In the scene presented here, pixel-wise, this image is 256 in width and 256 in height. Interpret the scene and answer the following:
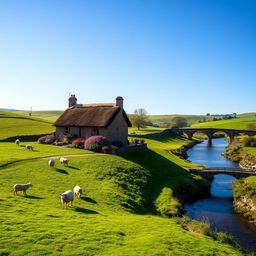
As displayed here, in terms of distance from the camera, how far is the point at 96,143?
140 ft

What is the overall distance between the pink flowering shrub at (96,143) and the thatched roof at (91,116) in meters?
2.57

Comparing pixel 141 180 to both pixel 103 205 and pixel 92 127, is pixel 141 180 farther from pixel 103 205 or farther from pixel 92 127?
pixel 92 127

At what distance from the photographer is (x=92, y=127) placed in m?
45.8

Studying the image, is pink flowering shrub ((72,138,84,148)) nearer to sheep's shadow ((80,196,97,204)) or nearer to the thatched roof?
the thatched roof

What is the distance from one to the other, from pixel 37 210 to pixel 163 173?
85.2 ft

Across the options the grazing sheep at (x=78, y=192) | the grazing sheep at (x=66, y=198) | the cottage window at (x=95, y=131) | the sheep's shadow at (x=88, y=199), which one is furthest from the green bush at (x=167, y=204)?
the cottage window at (x=95, y=131)

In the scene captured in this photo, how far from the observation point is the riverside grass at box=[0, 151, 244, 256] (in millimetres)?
13789

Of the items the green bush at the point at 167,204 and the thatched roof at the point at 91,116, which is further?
the thatched roof at the point at 91,116

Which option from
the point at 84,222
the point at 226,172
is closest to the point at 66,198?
the point at 84,222

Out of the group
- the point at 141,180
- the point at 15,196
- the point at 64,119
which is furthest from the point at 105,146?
the point at 15,196

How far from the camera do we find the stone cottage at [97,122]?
45.0m

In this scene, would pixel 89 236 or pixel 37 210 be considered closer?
pixel 89 236

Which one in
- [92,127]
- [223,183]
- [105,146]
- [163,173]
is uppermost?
[92,127]

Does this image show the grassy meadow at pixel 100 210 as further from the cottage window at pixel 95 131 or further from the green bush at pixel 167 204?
the cottage window at pixel 95 131
